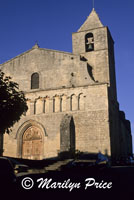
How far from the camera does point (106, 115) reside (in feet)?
76.1

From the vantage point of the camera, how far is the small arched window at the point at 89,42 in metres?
28.7

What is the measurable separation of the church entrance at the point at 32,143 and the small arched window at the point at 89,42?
34.3 feet

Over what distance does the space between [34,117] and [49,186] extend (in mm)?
17014

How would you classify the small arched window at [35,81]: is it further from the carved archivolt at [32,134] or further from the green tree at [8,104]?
the green tree at [8,104]

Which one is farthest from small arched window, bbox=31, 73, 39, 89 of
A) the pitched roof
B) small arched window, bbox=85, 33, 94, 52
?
the pitched roof

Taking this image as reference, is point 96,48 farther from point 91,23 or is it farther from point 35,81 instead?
point 35,81

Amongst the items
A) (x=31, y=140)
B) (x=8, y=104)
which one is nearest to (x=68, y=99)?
(x=31, y=140)

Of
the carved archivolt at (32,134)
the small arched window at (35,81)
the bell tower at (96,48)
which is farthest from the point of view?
the small arched window at (35,81)

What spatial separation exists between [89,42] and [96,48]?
4.94ft

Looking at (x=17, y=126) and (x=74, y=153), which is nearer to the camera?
(x=74, y=153)

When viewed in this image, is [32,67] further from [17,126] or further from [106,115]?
[106,115]

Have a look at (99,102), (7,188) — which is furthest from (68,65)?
(7,188)

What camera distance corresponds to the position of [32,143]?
25641 mm

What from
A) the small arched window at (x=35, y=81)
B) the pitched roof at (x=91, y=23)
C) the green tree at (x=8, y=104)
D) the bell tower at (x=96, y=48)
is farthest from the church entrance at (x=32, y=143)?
the pitched roof at (x=91, y=23)
